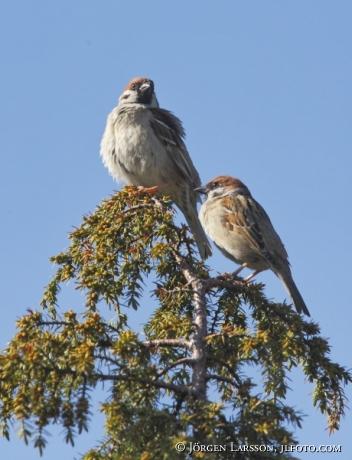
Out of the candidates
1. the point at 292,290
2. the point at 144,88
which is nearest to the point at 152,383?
the point at 292,290

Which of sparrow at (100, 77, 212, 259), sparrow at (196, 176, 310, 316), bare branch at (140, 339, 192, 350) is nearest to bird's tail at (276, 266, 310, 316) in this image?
sparrow at (196, 176, 310, 316)

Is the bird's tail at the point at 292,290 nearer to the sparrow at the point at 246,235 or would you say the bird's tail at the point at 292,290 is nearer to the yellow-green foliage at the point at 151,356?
the sparrow at the point at 246,235

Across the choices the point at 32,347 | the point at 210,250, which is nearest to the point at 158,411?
the point at 32,347

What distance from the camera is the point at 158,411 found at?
2.44 meters

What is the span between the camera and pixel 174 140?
7.44 metres

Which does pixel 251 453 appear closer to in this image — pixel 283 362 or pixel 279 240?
pixel 283 362

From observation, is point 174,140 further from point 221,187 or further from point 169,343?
point 169,343

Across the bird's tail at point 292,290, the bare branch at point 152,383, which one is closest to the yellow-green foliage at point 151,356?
the bare branch at point 152,383

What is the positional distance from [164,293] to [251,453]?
1.22 m

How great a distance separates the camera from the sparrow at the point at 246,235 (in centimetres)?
586

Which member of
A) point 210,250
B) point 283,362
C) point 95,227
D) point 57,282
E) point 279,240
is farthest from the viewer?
point 210,250

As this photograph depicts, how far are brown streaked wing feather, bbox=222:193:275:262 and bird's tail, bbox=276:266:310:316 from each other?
169 mm

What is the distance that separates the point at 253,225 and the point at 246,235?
17 cm

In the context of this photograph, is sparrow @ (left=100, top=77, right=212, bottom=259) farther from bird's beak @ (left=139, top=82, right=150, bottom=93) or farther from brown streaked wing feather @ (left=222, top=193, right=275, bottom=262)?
brown streaked wing feather @ (left=222, top=193, right=275, bottom=262)
